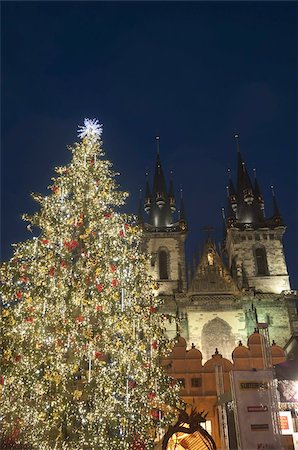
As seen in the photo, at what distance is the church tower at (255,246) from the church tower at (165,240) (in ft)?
13.8

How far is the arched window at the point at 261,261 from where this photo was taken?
1436 inches

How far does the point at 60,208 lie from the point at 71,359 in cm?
425

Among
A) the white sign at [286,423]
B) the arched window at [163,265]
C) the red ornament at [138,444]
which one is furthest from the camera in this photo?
the arched window at [163,265]

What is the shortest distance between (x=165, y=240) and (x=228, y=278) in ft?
19.5

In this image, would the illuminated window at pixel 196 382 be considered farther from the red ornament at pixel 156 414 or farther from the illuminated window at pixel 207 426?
the red ornament at pixel 156 414

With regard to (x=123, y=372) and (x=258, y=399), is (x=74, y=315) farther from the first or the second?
(x=258, y=399)

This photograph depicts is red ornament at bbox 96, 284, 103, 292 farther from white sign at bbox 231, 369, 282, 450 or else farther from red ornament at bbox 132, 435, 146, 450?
white sign at bbox 231, 369, 282, 450

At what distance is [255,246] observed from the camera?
37594 mm

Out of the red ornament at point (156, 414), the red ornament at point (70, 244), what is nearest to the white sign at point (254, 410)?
the red ornament at point (156, 414)

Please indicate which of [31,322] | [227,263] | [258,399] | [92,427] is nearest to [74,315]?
[31,322]

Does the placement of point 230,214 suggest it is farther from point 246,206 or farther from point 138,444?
point 138,444

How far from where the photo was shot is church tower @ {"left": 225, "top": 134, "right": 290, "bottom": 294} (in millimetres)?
35875

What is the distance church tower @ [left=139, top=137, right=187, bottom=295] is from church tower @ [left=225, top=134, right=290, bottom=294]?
4.21 m

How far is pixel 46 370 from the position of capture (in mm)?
10742
